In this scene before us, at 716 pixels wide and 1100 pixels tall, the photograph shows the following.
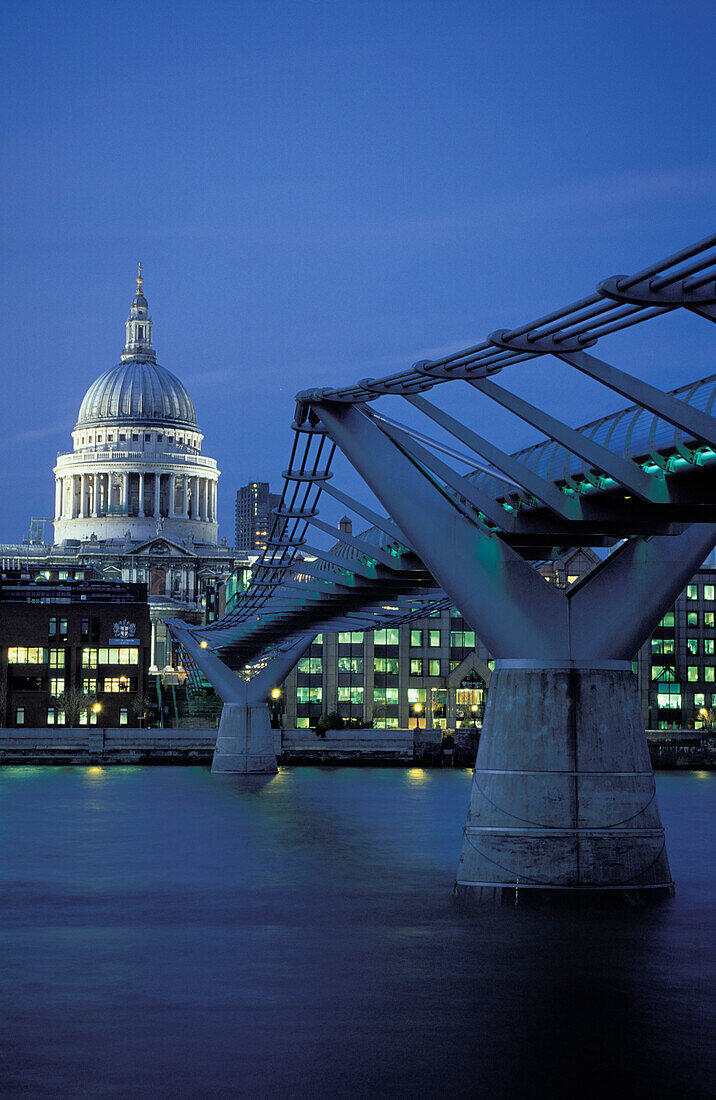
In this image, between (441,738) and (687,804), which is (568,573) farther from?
(687,804)

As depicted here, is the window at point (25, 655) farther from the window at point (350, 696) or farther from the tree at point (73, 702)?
the window at point (350, 696)

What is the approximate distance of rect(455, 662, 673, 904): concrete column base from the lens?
32844 mm

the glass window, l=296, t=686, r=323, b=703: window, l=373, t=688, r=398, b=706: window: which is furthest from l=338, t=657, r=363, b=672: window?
the glass window

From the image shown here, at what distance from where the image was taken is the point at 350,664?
127m

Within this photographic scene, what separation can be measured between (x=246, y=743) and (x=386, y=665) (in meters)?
36.9

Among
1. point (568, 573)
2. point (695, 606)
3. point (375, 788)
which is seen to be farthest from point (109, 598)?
point (375, 788)

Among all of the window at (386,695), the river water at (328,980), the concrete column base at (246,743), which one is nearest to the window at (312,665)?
the window at (386,695)

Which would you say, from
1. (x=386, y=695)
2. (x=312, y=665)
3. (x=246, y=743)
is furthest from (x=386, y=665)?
(x=246, y=743)

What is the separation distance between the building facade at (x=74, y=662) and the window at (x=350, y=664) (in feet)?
50.1

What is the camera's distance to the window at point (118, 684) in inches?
4958

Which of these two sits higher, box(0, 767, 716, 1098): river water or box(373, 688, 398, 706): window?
box(373, 688, 398, 706): window

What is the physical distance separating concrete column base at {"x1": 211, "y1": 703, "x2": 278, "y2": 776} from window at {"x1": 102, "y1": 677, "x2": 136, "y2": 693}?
116ft

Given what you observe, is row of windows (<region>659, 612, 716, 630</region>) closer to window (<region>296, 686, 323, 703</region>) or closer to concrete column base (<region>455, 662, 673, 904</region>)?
window (<region>296, 686, 323, 703</region>)

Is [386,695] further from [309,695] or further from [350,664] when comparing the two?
[309,695]
